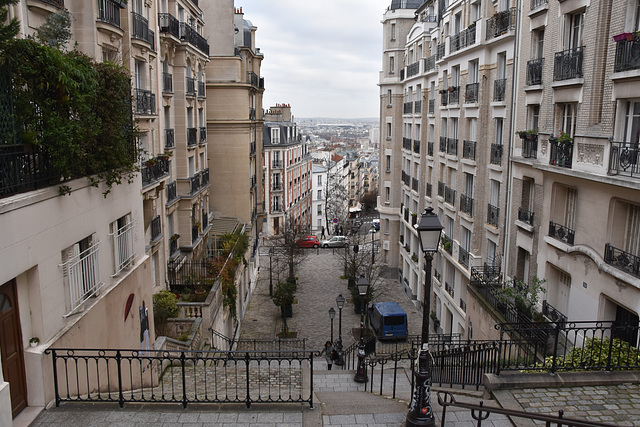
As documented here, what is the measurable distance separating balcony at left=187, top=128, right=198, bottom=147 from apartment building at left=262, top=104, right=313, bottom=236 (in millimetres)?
26757

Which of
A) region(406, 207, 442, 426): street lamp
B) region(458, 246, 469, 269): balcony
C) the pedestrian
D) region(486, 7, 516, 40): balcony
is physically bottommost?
the pedestrian

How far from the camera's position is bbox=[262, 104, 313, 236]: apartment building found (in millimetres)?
55875

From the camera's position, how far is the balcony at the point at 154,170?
1769 cm

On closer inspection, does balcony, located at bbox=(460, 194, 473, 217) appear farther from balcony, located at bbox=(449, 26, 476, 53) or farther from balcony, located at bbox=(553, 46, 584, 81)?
balcony, located at bbox=(553, 46, 584, 81)

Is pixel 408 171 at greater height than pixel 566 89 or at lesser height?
lesser

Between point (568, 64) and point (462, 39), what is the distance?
10851 millimetres

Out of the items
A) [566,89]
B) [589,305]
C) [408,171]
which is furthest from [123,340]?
[408,171]

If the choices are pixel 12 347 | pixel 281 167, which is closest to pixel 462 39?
pixel 12 347

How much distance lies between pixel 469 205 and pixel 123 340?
17389 millimetres

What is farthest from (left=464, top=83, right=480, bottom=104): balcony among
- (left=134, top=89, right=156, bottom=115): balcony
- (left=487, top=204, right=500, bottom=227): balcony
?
(left=134, top=89, right=156, bottom=115): balcony

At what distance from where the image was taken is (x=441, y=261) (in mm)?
28922

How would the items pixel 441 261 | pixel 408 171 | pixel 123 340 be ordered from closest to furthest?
pixel 123 340
pixel 441 261
pixel 408 171

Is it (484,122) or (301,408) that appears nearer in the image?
(301,408)

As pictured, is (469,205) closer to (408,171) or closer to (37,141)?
(408,171)
